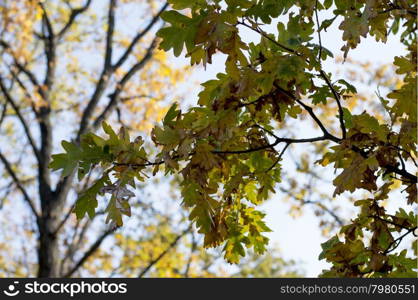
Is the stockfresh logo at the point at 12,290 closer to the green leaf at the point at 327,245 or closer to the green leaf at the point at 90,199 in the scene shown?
the green leaf at the point at 90,199

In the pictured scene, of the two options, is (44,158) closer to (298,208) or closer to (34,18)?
(34,18)

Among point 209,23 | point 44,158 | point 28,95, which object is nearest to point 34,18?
point 28,95

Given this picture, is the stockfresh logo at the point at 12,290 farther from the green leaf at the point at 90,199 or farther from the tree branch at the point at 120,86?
the tree branch at the point at 120,86

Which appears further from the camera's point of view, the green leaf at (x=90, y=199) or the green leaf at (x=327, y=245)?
the green leaf at (x=327, y=245)

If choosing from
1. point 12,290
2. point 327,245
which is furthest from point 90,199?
point 12,290

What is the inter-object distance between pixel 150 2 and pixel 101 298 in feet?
30.6

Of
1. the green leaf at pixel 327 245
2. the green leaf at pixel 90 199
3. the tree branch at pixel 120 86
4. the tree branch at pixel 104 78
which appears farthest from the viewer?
the tree branch at pixel 120 86

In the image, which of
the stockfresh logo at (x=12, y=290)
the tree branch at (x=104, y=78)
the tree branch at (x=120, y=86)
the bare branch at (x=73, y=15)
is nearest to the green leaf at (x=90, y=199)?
the stockfresh logo at (x=12, y=290)

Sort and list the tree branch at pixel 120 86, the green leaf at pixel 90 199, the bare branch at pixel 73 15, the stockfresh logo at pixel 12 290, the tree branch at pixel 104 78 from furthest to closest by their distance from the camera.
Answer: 1. the bare branch at pixel 73 15
2. the tree branch at pixel 120 86
3. the tree branch at pixel 104 78
4. the stockfresh logo at pixel 12 290
5. the green leaf at pixel 90 199

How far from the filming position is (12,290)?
134 inches

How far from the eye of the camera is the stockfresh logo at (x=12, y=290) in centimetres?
335

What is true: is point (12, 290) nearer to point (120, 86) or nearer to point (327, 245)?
point (327, 245)

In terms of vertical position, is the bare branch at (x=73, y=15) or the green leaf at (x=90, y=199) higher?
the bare branch at (x=73, y=15)

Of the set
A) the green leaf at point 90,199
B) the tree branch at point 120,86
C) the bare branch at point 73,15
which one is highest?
the bare branch at point 73,15
